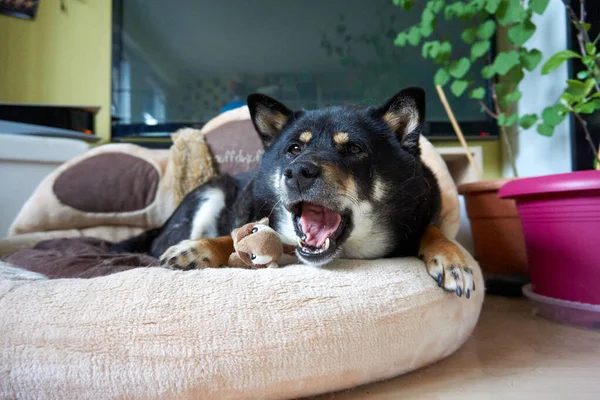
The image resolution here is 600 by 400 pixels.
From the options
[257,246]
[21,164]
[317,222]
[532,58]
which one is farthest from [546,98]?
[21,164]

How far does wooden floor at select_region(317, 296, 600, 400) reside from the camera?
2.51 feet

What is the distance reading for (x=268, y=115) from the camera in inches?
45.4

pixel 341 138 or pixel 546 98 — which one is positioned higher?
pixel 546 98

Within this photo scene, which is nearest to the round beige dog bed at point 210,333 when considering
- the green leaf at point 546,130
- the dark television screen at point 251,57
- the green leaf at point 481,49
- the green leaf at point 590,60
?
the green leaf at point 590,60

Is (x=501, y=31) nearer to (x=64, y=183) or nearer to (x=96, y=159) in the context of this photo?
(x=96, y=159)

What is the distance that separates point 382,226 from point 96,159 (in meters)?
1.50

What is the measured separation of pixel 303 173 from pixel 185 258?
0.35m

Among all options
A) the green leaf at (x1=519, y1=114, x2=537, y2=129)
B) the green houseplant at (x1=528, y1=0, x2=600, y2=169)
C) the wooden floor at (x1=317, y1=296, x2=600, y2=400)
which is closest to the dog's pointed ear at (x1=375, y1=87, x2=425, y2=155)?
the wooden floor at (x1=317, y1=296, x2=600, y2=400)

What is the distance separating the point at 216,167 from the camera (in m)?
1.88

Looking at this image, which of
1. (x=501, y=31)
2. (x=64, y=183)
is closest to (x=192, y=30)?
(x=64, y=183)

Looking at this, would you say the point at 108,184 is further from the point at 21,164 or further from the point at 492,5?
the point at 492,5

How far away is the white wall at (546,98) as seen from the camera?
1778 mm

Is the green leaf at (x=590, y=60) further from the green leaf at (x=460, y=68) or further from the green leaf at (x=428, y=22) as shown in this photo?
the green leaf at (x=428, y=22)

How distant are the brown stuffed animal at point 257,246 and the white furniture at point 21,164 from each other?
1.69 m
